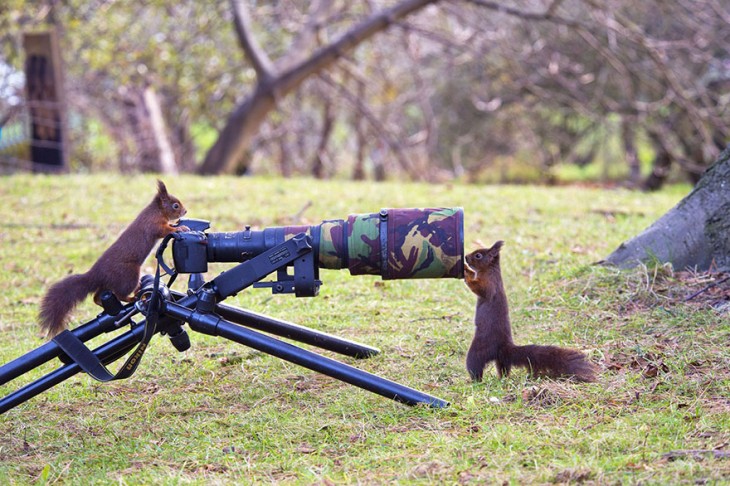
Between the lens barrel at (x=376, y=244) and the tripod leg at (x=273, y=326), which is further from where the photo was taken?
the tripod leg at (x=273, y=326)

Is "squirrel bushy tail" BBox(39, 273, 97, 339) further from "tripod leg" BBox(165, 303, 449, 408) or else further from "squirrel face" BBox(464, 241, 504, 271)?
"squirrel face" BBox(464, 241, 504, 271)

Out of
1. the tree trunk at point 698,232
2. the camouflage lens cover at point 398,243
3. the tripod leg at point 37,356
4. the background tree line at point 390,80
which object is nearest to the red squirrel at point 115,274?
the tripod leg at point 37,356

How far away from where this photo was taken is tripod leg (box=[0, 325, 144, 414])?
10.3 feet

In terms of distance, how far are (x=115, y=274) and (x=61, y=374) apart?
694 mm

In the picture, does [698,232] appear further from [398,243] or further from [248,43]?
[248,43]

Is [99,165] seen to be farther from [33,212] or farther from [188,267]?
[188,267]

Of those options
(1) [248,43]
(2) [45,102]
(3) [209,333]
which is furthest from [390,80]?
(3) [209,333]

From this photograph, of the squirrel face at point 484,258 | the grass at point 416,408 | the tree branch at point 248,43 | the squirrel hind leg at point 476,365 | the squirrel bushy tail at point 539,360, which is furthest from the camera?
the tree branch at point 248,43

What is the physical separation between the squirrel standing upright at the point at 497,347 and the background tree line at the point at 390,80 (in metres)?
6.44

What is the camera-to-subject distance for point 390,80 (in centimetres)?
→ 1380

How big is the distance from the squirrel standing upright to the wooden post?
7670mm

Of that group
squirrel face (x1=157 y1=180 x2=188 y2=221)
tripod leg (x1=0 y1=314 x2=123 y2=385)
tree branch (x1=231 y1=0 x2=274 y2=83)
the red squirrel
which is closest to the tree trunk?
squirrel face (x1=157 y1=180 x2=188 y2=221)

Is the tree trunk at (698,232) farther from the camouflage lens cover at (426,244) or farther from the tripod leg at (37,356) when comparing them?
the tripod leg at (37,356)

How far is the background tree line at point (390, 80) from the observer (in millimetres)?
11164
